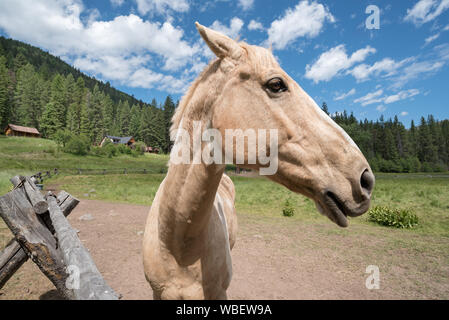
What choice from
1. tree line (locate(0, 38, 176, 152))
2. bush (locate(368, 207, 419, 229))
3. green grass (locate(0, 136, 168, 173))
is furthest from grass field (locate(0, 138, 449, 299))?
tree line (locate(0, 38, 176, 152))

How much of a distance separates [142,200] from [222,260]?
14.5 meters

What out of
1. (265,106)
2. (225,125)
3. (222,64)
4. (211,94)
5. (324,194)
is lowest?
(324,194)

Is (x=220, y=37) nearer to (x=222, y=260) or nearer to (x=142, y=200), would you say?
(x=222, y=260)

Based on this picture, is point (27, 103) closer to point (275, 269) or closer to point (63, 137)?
point (63, 137)

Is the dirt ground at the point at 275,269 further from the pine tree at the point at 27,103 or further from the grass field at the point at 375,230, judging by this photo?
the pine tree at the point at 27,103

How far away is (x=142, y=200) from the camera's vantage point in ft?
50.1

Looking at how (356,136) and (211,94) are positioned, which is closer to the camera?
(211,94)

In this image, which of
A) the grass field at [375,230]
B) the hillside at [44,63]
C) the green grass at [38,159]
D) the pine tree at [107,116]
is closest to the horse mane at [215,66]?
the grass field at [375,230]

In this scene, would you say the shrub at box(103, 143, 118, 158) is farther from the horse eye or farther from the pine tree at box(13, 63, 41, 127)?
the horse eye

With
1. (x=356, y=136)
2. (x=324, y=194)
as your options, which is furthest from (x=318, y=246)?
(x=356, y=136)

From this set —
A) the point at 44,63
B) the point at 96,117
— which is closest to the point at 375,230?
the point at 96,117

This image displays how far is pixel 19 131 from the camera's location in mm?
51188

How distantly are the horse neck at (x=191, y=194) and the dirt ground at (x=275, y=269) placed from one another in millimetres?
3366

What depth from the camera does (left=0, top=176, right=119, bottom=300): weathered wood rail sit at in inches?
64.5
